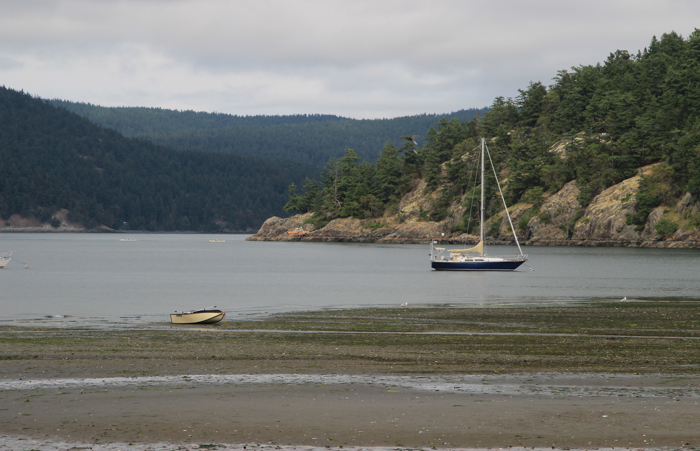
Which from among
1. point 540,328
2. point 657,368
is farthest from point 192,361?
point 540,328

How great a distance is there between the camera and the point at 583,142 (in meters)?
150

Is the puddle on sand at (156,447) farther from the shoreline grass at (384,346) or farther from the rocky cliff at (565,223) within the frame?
the rocky cliff at (565,223)

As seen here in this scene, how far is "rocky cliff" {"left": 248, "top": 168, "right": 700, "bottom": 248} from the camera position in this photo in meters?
122

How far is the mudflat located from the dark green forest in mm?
107181

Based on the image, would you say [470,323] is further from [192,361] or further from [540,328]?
[192,361]

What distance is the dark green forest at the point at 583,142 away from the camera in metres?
129

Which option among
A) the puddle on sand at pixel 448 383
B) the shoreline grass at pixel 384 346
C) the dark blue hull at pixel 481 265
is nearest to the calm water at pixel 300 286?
the dark blue hull at pixel 481 265

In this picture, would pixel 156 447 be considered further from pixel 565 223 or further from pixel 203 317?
pixel 565 223

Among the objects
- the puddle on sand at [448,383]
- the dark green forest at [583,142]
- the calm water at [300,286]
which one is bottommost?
the calm water at [300,286]

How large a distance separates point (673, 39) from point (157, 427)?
17605cm

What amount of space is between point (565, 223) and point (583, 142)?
19332 mm

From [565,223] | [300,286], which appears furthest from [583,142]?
[300,286]

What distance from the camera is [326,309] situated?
41.8 metres

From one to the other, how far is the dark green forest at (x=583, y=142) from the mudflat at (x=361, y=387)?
352 feet
